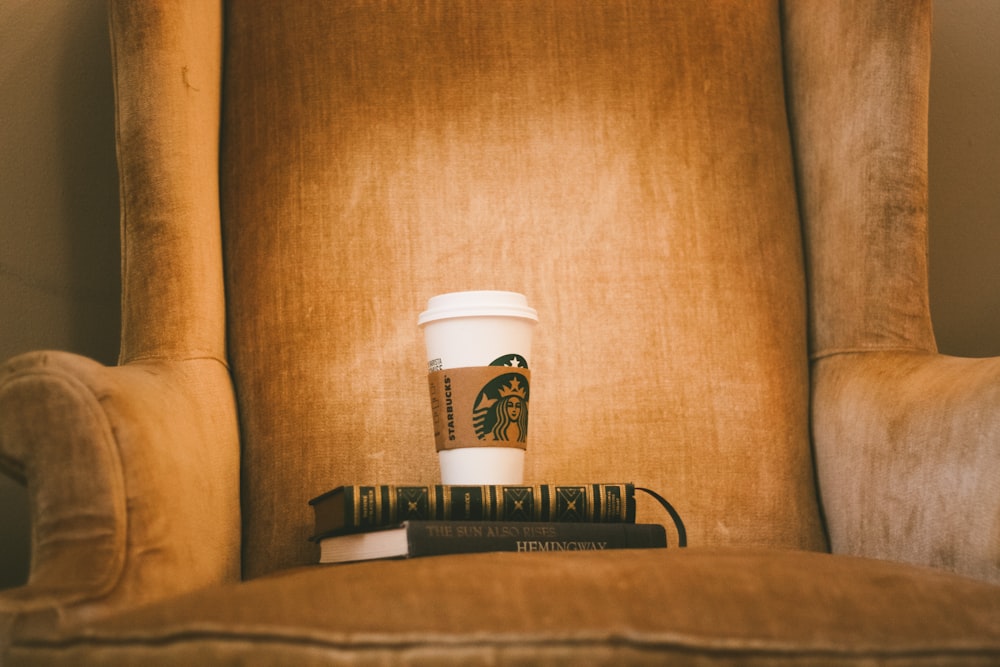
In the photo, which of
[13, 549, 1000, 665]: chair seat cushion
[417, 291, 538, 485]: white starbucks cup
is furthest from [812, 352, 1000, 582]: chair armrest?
[417, 291, 538, 485]: white starbucks cup

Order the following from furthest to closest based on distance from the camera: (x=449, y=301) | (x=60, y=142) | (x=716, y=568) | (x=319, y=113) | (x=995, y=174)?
(x=995, y=174), (x=60, y=142), (x=319, y=113), (x=449, y=301), (x=716, y=568)

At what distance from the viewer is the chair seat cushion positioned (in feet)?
1.87

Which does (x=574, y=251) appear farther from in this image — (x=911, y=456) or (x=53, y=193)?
(x=53, y=193)

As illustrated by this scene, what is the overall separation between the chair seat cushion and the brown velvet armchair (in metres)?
0.30

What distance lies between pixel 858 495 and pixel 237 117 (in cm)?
92

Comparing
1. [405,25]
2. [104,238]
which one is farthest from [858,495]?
[104,238]

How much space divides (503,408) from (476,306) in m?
0.11

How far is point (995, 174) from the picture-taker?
5.27 feet

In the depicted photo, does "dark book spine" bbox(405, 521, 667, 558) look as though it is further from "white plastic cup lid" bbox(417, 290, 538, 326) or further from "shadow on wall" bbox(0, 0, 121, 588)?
"shadow on wall" bbox(0, 0, 121, 588)

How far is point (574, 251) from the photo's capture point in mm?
1257

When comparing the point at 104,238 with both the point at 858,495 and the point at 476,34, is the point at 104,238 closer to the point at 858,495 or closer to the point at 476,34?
the point at 476,34

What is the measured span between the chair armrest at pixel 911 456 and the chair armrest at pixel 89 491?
72cm

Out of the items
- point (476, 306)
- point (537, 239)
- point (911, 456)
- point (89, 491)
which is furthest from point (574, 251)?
point (89, 491)

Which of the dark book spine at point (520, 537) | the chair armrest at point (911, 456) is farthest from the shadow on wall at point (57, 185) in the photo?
the chair armrest at point (911, 456)
